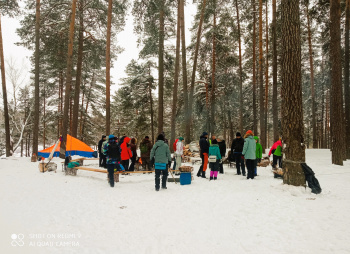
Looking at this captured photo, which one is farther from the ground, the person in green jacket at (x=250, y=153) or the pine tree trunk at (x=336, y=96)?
the pine tree trunk at (x=336, y=96)

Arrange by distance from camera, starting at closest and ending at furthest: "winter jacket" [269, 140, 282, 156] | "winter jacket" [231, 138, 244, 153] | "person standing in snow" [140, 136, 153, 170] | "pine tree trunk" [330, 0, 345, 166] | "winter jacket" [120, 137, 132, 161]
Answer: "winter jacket" [231, 138, 244, 153]
"winter jacket" [269, 140, 282, 156]
"winter jacket" [120, 137, 132, 161]
"pine tree trunk" [330, 0, 345, 166]
"person standing in snow" [140, 136, 153, 170]

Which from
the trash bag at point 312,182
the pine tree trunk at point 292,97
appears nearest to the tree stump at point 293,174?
the pine tree trunk at point 292,97

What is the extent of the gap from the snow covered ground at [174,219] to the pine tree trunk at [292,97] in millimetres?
702

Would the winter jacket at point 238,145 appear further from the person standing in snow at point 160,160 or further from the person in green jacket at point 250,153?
the person standing in snow at point 160,160

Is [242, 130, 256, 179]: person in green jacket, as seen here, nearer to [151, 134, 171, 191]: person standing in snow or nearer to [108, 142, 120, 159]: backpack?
[151, 134, 171, 191]: person standing in snow

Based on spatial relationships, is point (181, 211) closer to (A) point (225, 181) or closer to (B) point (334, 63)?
(A) point (225, 181)

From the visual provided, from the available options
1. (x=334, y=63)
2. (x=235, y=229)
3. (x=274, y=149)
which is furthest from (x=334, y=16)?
(x=235, y=229)

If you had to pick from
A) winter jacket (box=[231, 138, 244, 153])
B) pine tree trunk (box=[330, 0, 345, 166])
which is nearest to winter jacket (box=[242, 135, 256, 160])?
winter jacket (box=[231, 138, 244, 153])

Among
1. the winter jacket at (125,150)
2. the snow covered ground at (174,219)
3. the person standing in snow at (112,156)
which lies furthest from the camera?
the winter jacket at (125,150)

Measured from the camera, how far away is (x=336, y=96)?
10.8 meters

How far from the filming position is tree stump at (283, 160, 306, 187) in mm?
6282

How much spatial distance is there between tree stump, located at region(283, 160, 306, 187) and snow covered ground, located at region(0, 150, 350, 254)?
25cm

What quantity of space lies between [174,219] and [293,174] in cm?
394

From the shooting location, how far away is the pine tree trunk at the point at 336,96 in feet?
34.7
